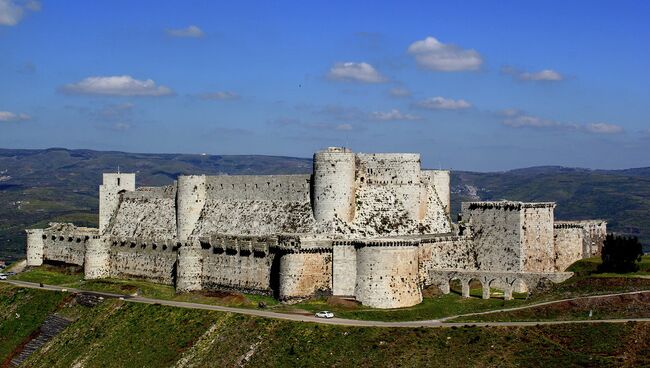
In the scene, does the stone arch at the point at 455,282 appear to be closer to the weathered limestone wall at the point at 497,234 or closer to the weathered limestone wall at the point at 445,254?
the weathered limestone wall at the point at 445,254

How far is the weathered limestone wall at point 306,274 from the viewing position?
83688 mm

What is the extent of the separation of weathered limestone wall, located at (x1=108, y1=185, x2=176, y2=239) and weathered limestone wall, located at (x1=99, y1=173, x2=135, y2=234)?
1.00 meters

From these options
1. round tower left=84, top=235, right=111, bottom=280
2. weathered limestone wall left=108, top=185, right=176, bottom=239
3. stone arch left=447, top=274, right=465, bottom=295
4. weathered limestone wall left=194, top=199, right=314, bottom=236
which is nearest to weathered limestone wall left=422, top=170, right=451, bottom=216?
stone arch left=447, top=274, right=465, bottom=295

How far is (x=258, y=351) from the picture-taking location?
72875 millimetres

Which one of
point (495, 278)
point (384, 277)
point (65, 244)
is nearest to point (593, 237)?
point (495, 278)

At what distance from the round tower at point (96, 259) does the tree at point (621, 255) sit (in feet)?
198

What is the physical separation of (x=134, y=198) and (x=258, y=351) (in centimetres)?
5004

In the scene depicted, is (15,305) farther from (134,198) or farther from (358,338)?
(358,338)

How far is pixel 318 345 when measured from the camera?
7075 centimetres

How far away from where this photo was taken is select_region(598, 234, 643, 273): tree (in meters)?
82.8

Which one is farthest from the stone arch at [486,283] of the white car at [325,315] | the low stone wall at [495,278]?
the white car at [325,315]

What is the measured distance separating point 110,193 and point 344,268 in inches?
1889

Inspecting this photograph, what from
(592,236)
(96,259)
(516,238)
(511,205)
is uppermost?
(511,205)

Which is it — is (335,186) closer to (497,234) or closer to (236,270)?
(236,270)
